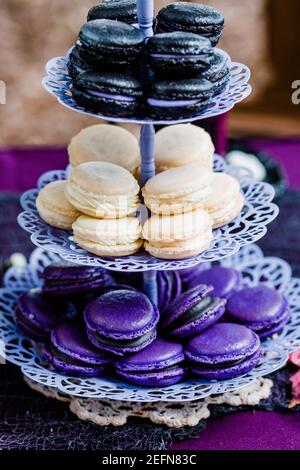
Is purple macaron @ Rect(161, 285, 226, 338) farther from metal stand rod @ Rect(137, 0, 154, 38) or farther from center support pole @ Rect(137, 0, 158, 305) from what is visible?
metal stand rod @ Rect(137, 0, 154, 38)

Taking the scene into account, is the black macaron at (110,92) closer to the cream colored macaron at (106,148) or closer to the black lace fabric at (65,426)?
the cream colored macaron at (106,148)

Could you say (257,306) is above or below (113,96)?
below

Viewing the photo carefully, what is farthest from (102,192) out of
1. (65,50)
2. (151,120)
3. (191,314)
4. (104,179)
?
(65,50)

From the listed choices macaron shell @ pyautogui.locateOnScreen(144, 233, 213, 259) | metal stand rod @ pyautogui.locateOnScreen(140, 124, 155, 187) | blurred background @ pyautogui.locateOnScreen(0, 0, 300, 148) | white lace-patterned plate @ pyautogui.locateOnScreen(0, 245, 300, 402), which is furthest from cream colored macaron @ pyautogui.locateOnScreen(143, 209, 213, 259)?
blurred background @ pyautogui.locateOnScreen(0, 0, 300, 148)

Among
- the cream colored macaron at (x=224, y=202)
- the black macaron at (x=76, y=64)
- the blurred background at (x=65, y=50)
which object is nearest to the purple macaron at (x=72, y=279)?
the cream colored macaron at (x=224, y=202)

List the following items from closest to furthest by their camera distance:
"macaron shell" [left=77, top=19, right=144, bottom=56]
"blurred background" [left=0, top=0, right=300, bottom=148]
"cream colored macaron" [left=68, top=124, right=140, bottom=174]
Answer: "macaron shell" [left=77, top=19, right=144, bottom=56]
"cream colored macaron" [left=68, top=124, right=140, bottom=174]
"blurred background" [left=0, top=0, right=300, bottom=148]

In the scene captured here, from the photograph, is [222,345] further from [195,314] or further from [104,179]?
[104,179]

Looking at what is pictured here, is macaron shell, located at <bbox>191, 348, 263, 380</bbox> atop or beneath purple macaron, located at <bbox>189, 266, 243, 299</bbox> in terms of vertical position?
beneath
